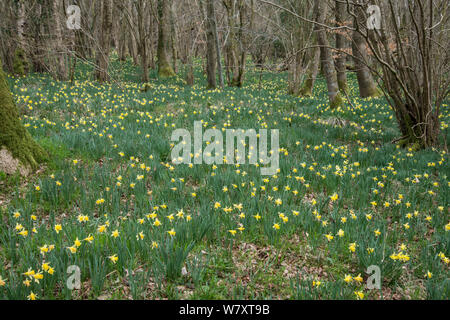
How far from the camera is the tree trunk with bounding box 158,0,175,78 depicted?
15.6 m

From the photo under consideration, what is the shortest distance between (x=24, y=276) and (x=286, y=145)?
168 inches

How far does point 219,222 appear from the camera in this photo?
2830 millimetres

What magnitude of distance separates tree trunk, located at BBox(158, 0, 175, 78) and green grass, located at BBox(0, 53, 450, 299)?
37.6 feet

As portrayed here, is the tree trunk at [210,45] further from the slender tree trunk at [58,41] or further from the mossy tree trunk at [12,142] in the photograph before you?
the mossy tree trunk at [12,142]

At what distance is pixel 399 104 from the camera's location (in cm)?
559

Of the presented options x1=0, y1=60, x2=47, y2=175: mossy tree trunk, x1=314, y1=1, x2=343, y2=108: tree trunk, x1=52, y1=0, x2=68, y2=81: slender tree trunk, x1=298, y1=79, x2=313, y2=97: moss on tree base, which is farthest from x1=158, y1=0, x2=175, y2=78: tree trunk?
x1=0, y1=60, x2=47, y2=175: mossy tree trunk

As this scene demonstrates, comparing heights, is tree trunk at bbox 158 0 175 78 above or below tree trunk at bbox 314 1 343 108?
above

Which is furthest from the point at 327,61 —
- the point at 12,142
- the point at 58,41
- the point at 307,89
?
the point at 58,41

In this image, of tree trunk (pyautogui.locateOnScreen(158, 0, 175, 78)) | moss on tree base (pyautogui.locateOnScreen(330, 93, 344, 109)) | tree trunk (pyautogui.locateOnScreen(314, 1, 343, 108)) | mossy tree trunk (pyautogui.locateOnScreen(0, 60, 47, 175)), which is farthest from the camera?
tree trunk (pyautogui.locateOnScreen(158, 0, 175, 78))

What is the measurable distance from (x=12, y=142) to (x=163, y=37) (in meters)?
14.1

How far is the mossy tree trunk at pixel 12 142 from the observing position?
3.47 m

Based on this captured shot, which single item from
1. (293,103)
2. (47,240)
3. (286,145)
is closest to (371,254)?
(47,240)

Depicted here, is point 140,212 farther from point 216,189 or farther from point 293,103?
point 293,103

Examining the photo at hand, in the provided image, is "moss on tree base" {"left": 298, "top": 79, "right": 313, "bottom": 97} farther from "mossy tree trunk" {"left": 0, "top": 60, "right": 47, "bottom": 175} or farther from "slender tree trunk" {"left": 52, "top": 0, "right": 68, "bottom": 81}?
"mossy tree trunk" {"left": 0, "top": 60, "right": 47, "bottom": 175}
